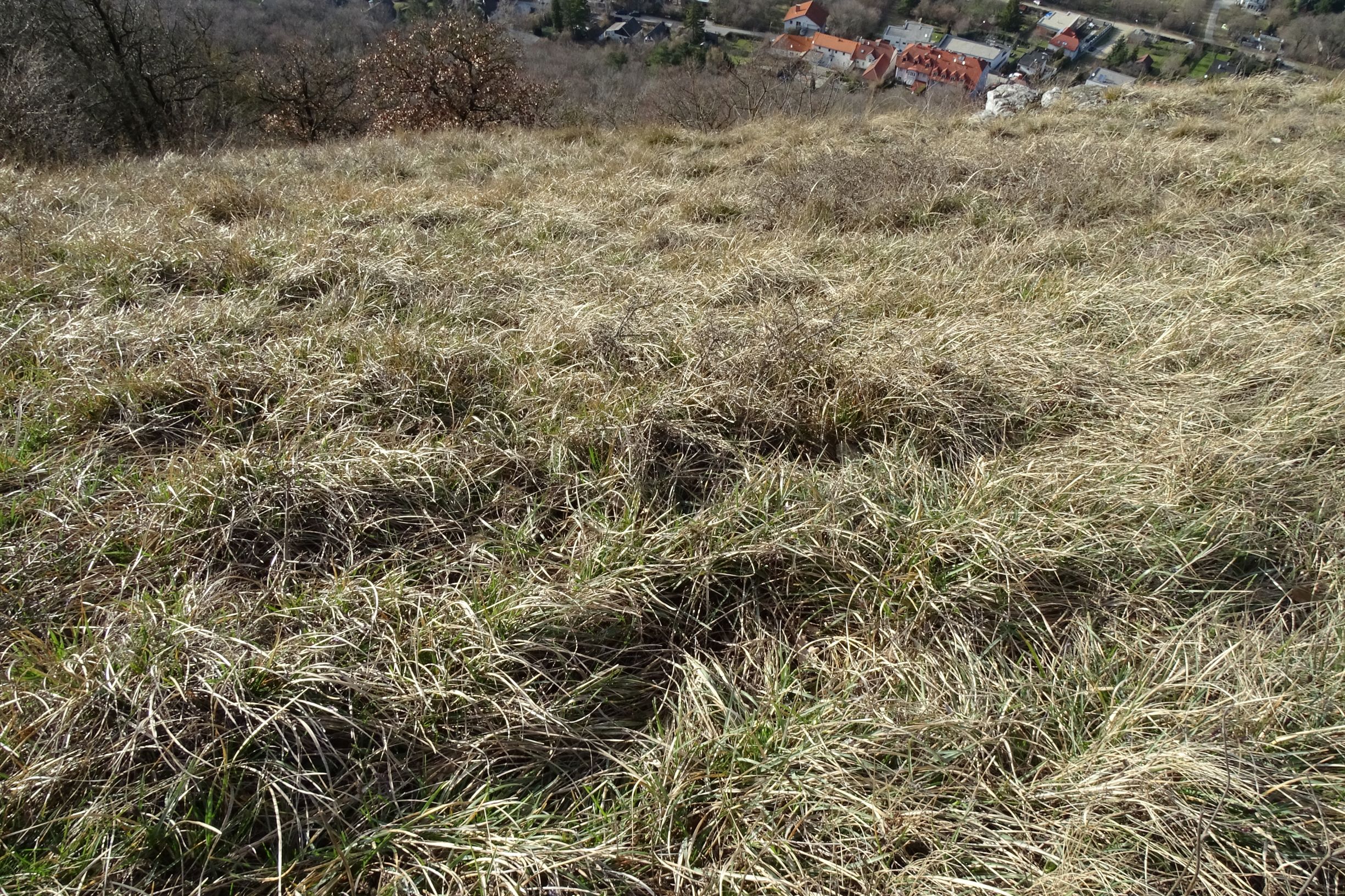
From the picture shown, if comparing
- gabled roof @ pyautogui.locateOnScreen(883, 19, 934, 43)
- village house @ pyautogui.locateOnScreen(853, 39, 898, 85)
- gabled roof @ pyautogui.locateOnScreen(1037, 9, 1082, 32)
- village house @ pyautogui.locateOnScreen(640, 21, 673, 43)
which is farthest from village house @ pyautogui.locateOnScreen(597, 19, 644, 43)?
gabled roof @ pyautogui.locateOnScreen(1037, 9, 1082, 32)

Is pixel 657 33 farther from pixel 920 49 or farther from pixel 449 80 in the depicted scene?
pixel 449 80

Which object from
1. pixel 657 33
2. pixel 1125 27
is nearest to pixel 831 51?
pixel 657 33

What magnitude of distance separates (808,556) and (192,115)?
63.0ft

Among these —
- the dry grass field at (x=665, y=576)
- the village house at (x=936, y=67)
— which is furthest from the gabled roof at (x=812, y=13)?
the dry grass field at (x=665, y=576)

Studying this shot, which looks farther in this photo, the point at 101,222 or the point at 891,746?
the point at 101,222

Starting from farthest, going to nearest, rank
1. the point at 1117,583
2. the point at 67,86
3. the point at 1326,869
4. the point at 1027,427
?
the point at 67,86
the point at 1027,427
the point at 1117,583
the point at 1326,869

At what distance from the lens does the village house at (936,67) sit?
71.6 feet

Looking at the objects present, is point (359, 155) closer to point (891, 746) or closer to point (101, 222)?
Result: point (101, 222)

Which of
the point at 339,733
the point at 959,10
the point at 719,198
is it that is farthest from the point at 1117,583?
the point at 959,10

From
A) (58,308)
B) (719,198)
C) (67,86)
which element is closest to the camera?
(58,308)

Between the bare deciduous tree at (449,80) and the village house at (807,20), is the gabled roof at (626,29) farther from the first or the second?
the bare deciduous tree at (449,80)

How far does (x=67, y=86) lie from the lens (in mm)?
12031

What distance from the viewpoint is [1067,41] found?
29.0 meters

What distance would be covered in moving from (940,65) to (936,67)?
0.73ft
